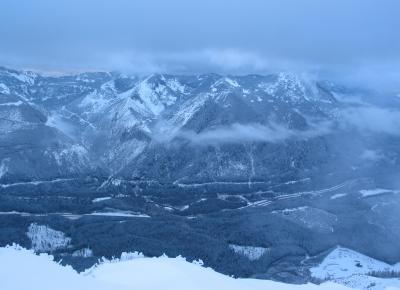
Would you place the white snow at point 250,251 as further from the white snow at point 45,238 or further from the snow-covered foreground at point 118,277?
the snow-covered foreground at point 118,277

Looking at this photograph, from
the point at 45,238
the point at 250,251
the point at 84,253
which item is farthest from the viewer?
the point at 45,238

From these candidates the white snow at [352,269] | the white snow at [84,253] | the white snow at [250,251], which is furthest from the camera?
the white snow at [250,251]

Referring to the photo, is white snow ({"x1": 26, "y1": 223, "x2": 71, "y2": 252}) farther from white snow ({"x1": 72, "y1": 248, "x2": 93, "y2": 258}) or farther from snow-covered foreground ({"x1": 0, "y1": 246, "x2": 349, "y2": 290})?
snow-covered foreground ({"x1": 0, "y1": 246, "x2": 349, "y2": 290})

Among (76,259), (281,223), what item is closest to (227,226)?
(281,223)

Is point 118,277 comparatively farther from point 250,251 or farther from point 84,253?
point 250,251

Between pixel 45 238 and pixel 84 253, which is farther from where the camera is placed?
pixel 45 238

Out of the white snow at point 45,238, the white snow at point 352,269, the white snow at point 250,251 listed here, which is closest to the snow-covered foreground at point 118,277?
the white snow at point 352,269

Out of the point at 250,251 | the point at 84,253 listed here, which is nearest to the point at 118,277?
the point at 84,253
